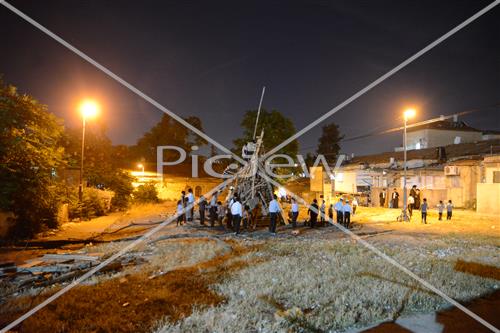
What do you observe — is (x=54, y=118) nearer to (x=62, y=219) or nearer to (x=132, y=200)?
(x=62, y=219)

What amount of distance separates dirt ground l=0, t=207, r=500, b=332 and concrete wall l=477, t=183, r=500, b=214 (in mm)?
10664

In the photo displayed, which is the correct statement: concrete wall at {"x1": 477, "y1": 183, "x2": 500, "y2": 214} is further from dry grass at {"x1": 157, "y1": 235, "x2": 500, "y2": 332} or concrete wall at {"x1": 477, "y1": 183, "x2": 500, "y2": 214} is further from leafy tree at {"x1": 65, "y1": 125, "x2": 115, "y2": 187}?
leafy tree at {"x1": 65, "y1": 125, "x2": 115, "y2": 187}

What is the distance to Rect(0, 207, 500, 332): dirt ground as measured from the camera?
212 inches

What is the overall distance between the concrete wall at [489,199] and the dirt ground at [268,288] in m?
A: 10.7

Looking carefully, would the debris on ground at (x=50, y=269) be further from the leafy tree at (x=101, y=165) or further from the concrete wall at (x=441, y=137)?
the concrete wall at (x=441, y=137)

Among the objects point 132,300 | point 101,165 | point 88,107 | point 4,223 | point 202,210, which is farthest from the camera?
point 101,165

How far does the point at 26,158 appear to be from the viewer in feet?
44.3

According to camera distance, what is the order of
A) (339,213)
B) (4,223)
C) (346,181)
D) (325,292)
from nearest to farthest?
(325,292) → (4,223) → (339,213) → (346,181)

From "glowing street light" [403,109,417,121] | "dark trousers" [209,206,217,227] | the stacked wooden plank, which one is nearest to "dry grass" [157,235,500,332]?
the stacked wooden plank

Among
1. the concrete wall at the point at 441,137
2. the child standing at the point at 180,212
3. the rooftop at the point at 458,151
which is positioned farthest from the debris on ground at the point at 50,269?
the concrete wall at the point at 441,137

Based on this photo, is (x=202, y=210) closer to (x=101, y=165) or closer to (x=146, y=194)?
(x=101, y=165)

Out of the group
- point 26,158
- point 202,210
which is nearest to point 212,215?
point 202,210

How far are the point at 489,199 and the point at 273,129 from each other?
1953 centimetres

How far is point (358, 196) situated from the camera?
29.8 metres
